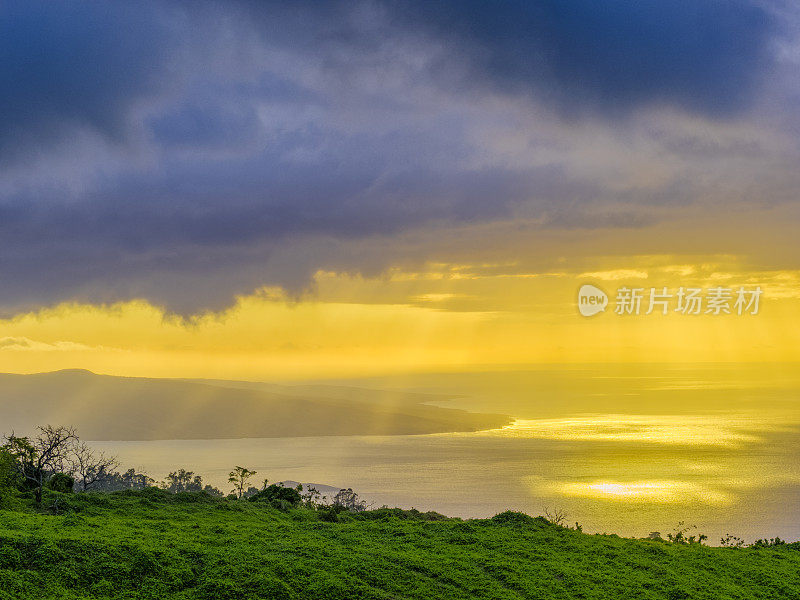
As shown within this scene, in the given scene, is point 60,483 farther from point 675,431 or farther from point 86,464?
point 675,431

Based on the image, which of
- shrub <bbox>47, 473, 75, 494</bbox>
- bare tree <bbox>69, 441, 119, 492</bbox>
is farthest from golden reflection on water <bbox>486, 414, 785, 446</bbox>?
shrub <bbox>47, 473, 75, 494</bbox>

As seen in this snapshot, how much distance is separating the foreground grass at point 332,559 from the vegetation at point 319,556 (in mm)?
39

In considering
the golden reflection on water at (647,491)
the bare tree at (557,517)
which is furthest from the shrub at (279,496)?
the golden reflection on water at (647,491)

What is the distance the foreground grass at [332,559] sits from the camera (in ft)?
44.9

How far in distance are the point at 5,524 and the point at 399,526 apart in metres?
10.6

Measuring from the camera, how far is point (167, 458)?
576ft

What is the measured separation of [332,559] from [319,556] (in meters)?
0.35

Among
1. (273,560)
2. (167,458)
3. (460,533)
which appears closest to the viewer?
(273,560)

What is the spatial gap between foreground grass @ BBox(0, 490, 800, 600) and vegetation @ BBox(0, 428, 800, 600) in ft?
0.13

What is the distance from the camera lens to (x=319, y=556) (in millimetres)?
15906

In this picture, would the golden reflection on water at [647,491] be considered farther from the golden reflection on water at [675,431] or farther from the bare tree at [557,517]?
the bare tree at [557,517]

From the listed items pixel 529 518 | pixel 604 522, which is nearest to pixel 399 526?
pixel 529 518

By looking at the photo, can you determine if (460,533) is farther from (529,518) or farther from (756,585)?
(756,585)

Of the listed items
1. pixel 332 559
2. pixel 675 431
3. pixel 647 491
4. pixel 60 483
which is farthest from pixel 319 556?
pixel 675 431
